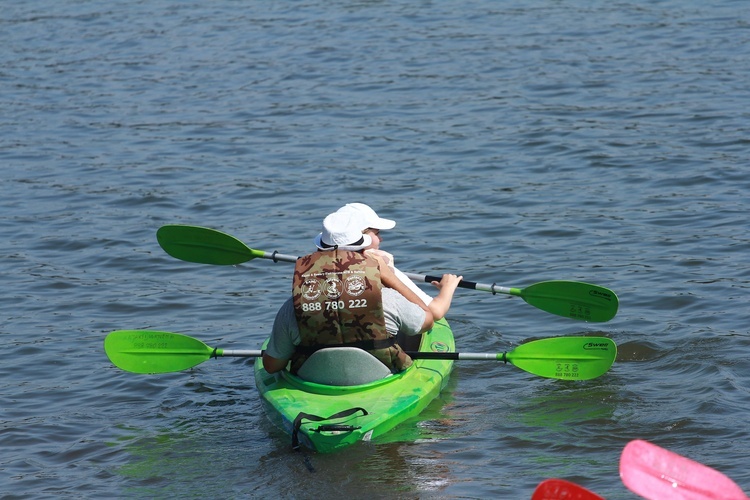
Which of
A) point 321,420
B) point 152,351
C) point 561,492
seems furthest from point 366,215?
point 561,492

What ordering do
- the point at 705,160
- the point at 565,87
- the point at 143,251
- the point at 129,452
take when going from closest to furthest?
the point at 129,452, the point at 143,251, the point at 705,160, the point at 565,87

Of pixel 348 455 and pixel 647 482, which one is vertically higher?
pixel 647 482

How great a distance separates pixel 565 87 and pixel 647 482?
967 centimetres

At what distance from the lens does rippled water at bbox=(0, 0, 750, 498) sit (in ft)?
19.9

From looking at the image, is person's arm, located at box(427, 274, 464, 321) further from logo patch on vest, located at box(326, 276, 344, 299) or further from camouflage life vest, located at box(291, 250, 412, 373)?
logo patch on vest, located at box(326, 276, 344, 299)

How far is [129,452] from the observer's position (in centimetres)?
621

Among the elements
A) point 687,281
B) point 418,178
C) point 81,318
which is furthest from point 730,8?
point 81,318

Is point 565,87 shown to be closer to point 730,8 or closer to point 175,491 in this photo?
point 730,8

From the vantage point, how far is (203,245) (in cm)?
787

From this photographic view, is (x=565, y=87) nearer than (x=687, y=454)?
No

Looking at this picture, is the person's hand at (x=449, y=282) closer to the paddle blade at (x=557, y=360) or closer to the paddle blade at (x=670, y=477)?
the paddle blade at (x=557, y=360)

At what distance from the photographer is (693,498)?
431 cm

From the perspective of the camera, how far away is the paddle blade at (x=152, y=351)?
6777 mm

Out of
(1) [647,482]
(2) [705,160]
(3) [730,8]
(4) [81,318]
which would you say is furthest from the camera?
(3) [730,8]
